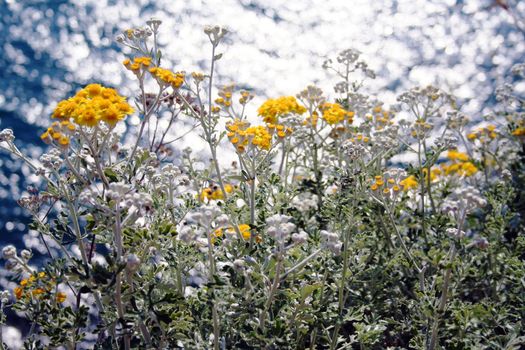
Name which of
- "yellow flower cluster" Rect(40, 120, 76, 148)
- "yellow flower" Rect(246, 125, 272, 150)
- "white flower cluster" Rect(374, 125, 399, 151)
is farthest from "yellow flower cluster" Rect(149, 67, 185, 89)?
"white flower cluster" Rect(374, 125, 399, 151)

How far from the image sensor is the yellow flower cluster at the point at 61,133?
10.5 feet

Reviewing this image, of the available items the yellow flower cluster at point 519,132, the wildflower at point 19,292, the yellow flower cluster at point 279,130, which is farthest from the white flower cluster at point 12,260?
the yellow flower cluster at point 519,132

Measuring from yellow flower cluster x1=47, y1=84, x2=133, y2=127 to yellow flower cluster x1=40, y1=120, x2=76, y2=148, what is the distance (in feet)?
0.13

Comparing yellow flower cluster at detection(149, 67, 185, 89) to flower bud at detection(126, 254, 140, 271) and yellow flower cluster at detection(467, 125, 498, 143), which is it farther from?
yellow flower cluster at detection(467, 125, 498, 143)

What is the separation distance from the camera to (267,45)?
1534 centimetres

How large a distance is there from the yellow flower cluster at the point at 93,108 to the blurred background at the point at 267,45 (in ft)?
28.7

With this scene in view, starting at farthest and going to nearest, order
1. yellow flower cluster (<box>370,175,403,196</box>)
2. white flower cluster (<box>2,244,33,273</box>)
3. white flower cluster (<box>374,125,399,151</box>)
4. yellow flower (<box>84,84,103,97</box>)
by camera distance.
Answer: white flower cluster (<box>374,125,399,151</box>)
yellow flower cluster (<box>370,175,403,196</box>)
white flower cluster (<box>2,244,33,273</box>)
yellow flower (<box>84,84,103,97</box>)

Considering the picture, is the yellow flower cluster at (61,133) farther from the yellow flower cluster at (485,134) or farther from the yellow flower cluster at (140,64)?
the yellow flower cluster at (485,134)

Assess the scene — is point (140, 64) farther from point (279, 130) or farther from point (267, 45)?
point (267, 45)

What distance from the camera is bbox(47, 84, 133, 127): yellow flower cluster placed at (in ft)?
10.5

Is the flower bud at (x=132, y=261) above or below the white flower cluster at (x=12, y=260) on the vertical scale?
below

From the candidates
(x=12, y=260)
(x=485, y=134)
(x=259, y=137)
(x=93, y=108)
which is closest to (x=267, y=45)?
(x=485, y=134)

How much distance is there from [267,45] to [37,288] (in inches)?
477

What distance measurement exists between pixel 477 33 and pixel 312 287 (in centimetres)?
1323
